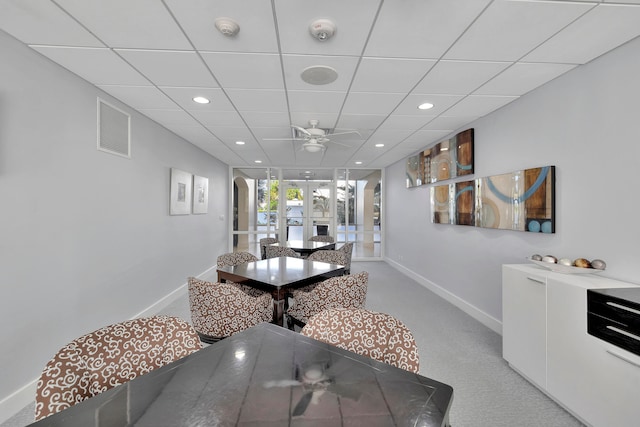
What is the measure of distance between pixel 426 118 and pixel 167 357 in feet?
12.5

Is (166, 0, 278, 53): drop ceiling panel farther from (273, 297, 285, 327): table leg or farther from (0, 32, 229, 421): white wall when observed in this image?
(273, 297, 285, 327): table leg

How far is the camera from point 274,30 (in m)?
1.89

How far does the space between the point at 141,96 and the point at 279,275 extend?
2532 millimetres

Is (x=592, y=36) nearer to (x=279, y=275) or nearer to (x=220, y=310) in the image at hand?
(x=279, y=275)

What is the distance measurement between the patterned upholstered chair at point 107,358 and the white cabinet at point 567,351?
100 inches

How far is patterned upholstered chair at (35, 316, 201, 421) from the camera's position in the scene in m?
1.02

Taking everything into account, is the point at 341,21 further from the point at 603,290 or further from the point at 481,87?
the point at 603,290

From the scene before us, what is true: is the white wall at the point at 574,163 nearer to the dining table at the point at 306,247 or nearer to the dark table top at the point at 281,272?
the dark table top at the point at 281,272

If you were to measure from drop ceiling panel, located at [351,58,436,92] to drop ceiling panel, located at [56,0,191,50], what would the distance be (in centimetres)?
148


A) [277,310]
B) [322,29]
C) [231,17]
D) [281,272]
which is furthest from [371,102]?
[277,310]

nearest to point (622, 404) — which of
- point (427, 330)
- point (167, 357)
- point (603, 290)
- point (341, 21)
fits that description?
point (603, 290)

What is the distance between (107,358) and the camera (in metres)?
1.17

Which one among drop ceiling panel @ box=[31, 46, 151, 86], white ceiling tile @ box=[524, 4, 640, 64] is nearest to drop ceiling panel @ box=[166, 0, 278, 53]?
drop ceiling panel @ box=[31, 46, 151, 86]

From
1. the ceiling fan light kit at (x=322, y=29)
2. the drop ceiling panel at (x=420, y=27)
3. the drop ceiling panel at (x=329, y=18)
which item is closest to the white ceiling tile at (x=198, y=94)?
the drop ceiling panel at (x=329, y=18)
